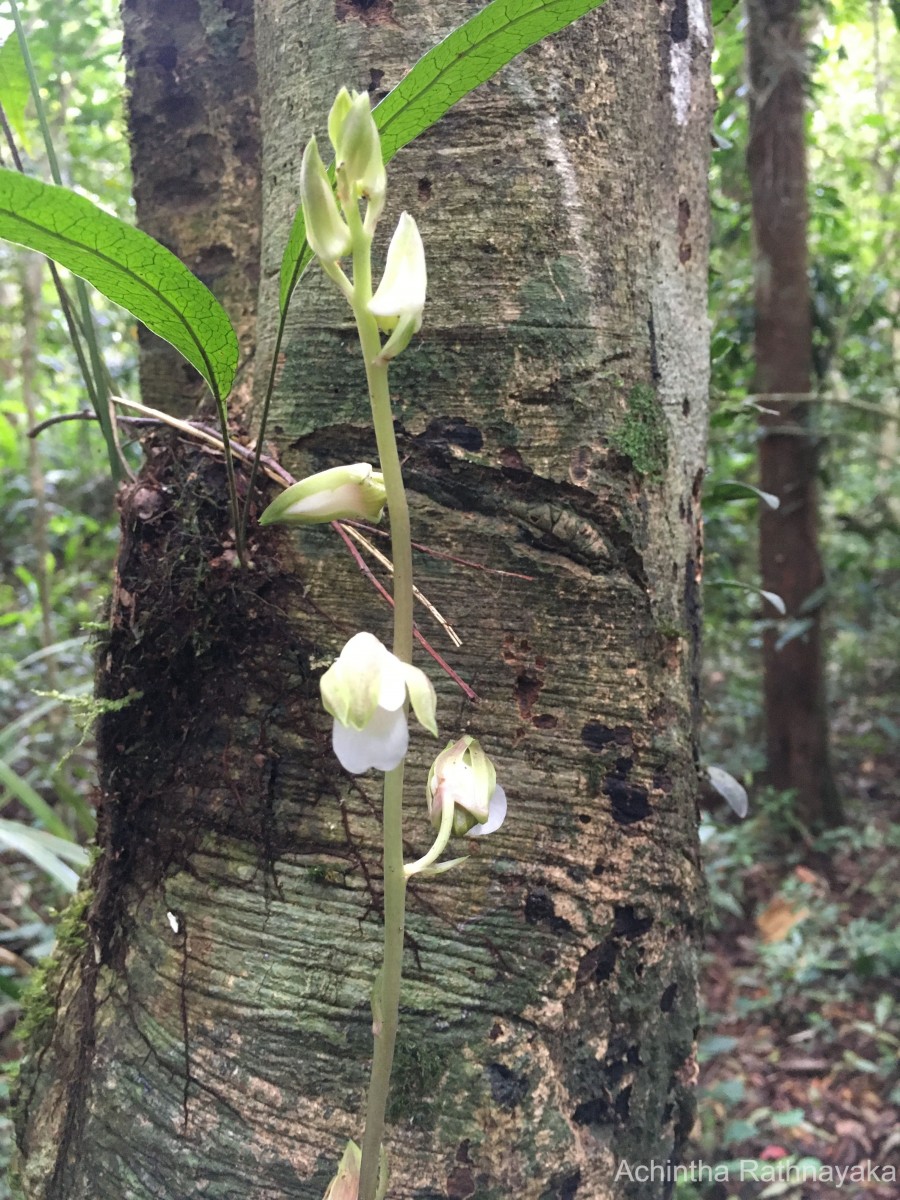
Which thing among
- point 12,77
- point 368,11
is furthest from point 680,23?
point 12,77

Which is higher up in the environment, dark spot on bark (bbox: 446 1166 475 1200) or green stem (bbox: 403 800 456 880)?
green stem (bbox: 403 800 456 880)

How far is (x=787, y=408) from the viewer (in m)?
3.48

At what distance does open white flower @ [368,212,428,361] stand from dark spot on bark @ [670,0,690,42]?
66cm

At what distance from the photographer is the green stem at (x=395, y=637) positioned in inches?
17.9

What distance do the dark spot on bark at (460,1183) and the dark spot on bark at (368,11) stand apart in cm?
115

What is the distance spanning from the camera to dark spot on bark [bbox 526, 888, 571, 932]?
75cm

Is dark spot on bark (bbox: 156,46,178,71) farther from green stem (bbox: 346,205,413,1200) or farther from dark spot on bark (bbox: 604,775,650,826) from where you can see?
dark spot on bark (bbox: 604,775,650,826)

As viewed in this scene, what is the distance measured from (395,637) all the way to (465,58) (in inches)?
16.9

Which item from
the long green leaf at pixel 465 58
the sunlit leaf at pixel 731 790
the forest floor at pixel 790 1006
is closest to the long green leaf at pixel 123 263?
the long green leaf at pixel 465 58

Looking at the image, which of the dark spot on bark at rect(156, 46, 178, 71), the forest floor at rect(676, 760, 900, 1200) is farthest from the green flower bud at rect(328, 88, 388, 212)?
the forest floor at rect(676, 760, 900, 1200)

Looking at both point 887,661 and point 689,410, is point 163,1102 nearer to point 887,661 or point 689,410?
point 689,410

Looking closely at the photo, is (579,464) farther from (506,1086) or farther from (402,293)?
(506,1086)

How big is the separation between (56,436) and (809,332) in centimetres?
422

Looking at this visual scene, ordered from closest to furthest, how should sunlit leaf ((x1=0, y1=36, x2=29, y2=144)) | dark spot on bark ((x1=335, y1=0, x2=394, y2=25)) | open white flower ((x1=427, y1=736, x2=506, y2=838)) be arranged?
open white flower ((x1=427, y1=736, x2=506, y2=838)) → dark spot on bark ((x1=335, y1=0, x2=394, y2=25)) → sunlit leaf ((x1=0, y1=36, x2=29, y2=144))
